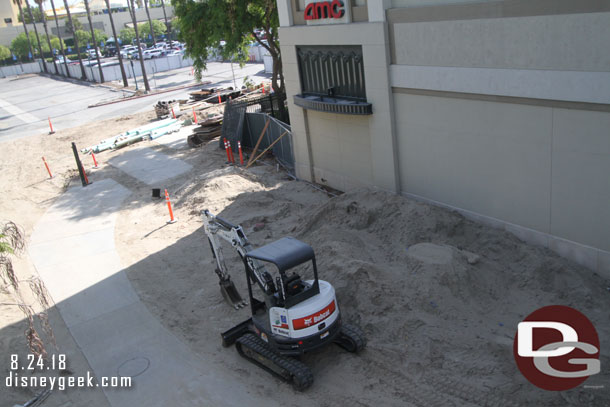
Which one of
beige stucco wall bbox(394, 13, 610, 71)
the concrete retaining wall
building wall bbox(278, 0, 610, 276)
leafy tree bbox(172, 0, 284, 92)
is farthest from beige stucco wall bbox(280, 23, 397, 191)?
the concrete retaining wall

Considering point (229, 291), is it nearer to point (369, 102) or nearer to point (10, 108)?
point (369, 102)

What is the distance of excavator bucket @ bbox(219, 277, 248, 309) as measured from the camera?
12508mm

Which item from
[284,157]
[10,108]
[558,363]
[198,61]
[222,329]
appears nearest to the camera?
[558,363]

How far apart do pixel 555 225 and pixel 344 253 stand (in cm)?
478

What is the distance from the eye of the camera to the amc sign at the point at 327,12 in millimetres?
16031

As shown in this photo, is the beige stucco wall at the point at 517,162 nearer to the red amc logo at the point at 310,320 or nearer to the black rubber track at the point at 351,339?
the black rubber track at the point at 351,339

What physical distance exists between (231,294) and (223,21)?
53.3ft

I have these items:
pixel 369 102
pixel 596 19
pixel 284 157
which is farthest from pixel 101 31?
pixel 596 19

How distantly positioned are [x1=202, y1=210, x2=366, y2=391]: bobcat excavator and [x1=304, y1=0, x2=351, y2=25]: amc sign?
871cm

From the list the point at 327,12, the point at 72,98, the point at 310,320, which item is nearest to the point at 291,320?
the point at 310,320

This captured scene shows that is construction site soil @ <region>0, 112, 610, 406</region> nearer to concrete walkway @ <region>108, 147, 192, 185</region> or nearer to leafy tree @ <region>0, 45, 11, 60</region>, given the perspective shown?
concrete walkway @ <region>108, 147, 192, 185</region>

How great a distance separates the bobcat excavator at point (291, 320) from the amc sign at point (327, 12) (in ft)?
28.6

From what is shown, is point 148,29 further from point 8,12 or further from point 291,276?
point 291,276

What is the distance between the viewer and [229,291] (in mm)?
12625
